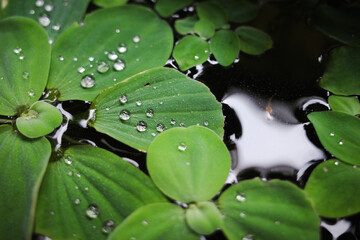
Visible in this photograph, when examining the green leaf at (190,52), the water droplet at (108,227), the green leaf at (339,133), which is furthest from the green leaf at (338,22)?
the water droplet at (108,227)

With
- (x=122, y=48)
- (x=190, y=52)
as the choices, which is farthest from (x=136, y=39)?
(x=190, y=52)

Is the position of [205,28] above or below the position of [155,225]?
above

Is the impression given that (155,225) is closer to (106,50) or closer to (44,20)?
(106,50)

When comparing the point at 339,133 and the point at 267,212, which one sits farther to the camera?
the point at 339,133

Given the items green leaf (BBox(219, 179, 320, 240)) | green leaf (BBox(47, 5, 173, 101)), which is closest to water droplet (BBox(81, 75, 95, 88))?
green leaf (BBox(47, 5, 173, 101))

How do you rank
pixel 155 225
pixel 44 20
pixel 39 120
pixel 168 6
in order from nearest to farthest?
pixel 155 225 → pixel 39 120 → pixel 44 20 → pixel 168 6

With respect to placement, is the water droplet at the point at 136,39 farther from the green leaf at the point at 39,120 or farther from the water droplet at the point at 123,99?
the green leaf at the point at 39,120
